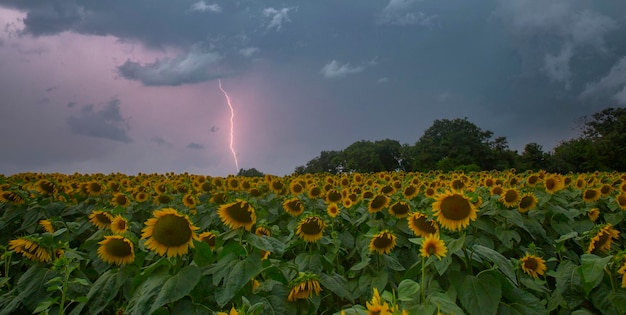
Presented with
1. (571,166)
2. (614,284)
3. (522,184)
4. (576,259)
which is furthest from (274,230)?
(571,166)

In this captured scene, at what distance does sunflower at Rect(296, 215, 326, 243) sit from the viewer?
13.5 feet

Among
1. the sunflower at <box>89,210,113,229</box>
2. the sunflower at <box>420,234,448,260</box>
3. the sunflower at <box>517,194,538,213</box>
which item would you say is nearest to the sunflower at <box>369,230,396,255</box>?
the sunflower at <box>420,234,448,260</box>

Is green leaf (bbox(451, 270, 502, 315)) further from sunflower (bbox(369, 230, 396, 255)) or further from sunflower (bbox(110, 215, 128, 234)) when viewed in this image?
sunflower (bbox(110, 215, 128, 234))

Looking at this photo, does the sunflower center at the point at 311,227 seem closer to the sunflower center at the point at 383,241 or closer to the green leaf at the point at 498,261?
the sunflower center at the point at 383,241

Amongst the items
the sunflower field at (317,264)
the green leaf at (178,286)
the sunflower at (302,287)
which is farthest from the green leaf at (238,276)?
the sunflower at (302,287)

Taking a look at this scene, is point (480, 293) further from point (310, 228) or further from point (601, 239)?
point (601, 239)

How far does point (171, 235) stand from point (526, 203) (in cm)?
476

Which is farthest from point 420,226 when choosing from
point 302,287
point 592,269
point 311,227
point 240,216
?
point 240,216

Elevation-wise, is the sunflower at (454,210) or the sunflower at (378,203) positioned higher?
the sunflower at (378,203)

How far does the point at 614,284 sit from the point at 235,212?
8.72ft

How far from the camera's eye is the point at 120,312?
366 cm

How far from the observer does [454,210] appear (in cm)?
377

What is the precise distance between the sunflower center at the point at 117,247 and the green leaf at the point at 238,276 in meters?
1.10

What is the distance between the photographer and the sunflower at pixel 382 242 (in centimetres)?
412
